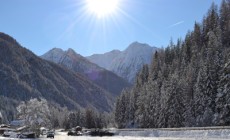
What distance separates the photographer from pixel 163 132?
68.4m

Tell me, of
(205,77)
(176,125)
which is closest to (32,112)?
(176,125)

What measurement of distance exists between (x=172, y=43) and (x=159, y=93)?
76216mm

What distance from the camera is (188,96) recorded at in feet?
333

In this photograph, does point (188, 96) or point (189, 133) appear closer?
point (189, 133)

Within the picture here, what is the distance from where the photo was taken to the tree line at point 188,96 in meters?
92.1

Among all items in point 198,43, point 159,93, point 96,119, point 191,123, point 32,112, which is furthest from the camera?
point 96,119

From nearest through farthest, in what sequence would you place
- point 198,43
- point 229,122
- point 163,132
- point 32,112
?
point 163,132
point 229,122
point 32,112
point 198,43

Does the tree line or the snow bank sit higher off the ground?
the tree line

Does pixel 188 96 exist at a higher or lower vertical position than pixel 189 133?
higher

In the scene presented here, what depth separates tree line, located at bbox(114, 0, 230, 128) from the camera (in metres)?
92.1

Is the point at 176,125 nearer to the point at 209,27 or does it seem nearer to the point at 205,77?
the point at 205,77

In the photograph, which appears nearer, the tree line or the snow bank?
the snow bank

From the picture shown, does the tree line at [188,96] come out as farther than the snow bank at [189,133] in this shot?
Yes

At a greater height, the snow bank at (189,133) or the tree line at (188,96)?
the tree line at (188,96)
